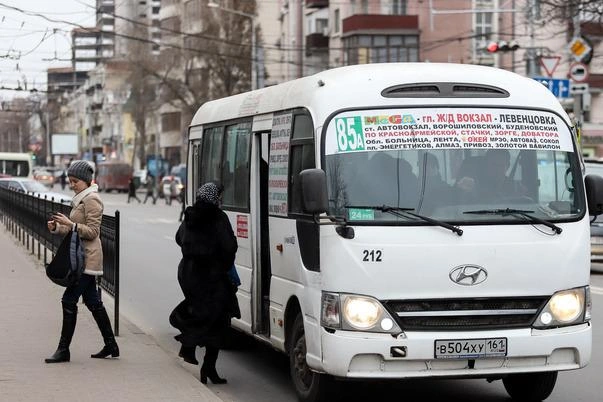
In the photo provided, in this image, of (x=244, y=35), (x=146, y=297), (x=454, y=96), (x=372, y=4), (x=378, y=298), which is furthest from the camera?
(x=244, y=35)

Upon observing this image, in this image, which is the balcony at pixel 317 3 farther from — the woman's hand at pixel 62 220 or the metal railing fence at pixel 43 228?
the woman's hand at pixel 62 220

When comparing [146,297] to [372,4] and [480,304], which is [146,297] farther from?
[372,4]

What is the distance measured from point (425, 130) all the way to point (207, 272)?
2170 mm

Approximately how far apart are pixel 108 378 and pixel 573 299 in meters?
3.51

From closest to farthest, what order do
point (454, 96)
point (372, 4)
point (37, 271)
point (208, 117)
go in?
point (454, 96) < point (208, 117) < point (37, 271) < point (372, 4)

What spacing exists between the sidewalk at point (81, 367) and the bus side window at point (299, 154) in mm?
1534

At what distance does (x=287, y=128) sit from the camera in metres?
9.48

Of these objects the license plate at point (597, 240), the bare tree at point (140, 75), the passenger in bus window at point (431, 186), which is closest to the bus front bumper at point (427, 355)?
the passenger in bus window at point (431, 186)

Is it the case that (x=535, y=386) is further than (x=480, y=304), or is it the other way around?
(x=535, y=386)

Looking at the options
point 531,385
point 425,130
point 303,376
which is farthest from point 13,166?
point 425,130

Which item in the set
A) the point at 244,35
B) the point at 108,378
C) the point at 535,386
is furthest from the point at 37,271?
the point at 244,35

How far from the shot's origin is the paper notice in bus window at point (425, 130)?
332 inches

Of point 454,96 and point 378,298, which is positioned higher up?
point 454,96

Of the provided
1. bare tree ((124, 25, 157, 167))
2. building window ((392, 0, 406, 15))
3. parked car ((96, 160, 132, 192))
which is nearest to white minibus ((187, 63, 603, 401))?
building window ((392, 0, 406, 15))
